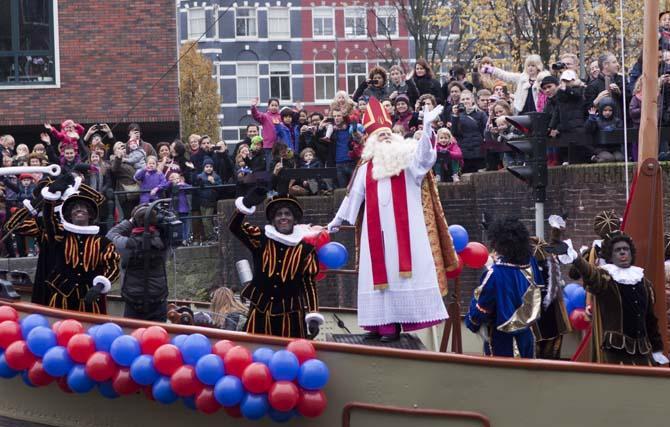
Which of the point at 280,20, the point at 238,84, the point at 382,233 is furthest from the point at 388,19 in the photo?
the point at 382,233

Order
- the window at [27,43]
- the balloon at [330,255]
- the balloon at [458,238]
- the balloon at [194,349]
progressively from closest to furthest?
1. the balloon at [194,349]
2. the balloon at [330,255]
3. the balloon at [458,238]
4. the window at [27,43]

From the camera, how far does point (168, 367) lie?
7.92 metres

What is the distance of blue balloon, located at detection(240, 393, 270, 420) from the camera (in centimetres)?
772

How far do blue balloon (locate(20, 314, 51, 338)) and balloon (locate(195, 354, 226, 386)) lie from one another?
1269mm

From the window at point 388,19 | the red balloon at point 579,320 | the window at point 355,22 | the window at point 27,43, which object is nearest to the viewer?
the red balloon at point 579,320

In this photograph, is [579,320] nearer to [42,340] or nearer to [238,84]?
[42,340]

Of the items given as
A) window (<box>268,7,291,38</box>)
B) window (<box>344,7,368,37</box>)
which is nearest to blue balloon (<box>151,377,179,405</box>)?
window (<box>344,7,368,37</box>)

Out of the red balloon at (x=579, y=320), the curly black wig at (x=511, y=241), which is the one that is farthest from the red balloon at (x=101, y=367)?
the red balloon at (x=579, y=320)

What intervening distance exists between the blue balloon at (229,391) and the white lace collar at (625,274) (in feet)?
7.74

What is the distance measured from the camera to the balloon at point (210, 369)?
7.77m

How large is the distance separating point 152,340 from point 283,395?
3.09 feet

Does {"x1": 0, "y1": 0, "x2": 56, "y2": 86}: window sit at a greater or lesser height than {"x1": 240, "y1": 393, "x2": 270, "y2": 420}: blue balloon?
greater

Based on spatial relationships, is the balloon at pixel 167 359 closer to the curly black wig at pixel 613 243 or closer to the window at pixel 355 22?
the curly black wig at pixel 613 243

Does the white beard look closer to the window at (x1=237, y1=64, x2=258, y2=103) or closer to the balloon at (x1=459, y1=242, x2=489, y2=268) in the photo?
the balloon at (x1=459, y1=242, x2=489, y2=268)
